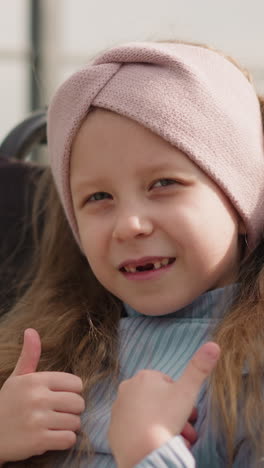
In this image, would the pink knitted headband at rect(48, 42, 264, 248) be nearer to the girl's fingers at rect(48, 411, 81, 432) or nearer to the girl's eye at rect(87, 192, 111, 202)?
the girl's eye at rect(87, 192, 111, 202)

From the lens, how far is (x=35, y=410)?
94 centimetres

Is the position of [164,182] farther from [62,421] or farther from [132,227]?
[62,421]

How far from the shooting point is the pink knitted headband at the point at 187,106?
1.03m

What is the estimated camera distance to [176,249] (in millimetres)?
1016

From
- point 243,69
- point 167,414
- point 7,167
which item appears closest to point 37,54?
point 7,167

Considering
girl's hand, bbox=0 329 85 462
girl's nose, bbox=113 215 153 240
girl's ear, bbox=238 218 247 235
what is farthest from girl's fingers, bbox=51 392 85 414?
girl's ear, bbox=238 218 247 235

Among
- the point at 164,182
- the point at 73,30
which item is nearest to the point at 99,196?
the point at 164,182

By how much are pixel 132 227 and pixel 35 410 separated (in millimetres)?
266

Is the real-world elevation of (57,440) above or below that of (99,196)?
below

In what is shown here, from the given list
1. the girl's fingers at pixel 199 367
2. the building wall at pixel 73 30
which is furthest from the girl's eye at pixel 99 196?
the building wall at pixel 73 30

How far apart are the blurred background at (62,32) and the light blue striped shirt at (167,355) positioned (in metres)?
1.87

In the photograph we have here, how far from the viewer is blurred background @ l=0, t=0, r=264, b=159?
9.54ft

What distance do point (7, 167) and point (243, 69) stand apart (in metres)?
0.50

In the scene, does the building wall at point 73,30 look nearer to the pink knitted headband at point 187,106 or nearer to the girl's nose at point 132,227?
the pink knitted headband at point 187,106
